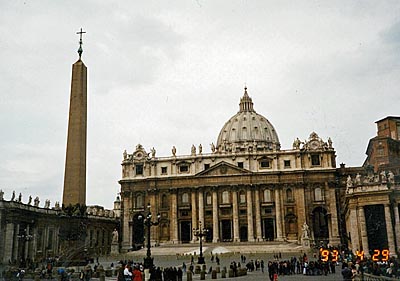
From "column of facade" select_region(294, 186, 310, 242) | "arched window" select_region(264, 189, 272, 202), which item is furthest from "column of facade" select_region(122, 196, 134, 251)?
"column of facade" select_region(294, 186, 310, 242)

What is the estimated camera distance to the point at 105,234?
8244 centimetres

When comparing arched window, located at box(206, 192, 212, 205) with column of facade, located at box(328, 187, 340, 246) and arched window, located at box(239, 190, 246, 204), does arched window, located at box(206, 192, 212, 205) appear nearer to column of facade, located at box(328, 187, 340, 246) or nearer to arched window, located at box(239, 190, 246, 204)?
arched window, located at box(239, 190, 246, 204)

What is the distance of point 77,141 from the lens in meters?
24.1

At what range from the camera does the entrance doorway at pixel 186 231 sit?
78.2 metres

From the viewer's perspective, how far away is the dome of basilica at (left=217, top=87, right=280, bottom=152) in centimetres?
10212

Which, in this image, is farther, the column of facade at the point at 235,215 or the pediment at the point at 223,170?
the pediment at the point at 223,170

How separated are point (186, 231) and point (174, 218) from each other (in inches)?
124

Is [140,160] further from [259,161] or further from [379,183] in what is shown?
[379,183]

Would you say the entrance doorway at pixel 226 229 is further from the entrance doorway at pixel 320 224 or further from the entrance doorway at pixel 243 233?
the entrance doorway at pixel 320 224

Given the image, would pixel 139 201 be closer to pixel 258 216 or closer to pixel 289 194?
pixel 258 216

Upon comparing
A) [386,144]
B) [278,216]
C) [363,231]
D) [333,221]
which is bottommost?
[363,231]

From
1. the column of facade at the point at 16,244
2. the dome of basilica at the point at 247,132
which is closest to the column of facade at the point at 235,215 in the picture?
the dome of basilica at the point at 247,132

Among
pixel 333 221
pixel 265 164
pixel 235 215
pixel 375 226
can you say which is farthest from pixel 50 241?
pixel 333 221

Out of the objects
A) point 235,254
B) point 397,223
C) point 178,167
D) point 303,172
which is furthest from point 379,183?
point 178,167
